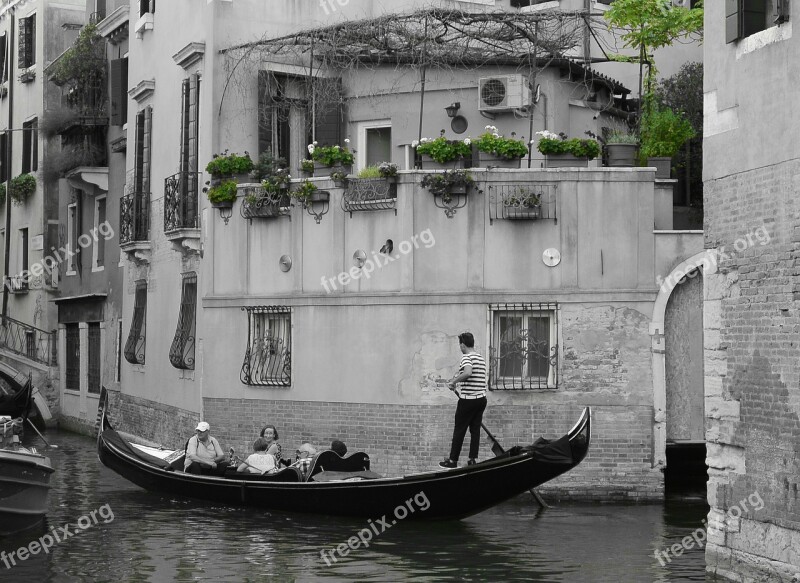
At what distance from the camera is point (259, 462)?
14641 millimetres

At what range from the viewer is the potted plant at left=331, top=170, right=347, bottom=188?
1560 cm

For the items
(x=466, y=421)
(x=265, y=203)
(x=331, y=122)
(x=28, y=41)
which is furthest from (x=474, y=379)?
(x=28, y=41)

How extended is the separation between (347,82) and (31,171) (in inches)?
500

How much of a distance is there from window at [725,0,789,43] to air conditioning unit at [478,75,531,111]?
257 inches

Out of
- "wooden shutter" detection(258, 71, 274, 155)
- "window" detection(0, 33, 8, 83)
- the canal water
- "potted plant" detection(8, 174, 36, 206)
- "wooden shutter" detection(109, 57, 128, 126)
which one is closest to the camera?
the canal water

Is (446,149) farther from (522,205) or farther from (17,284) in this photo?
(17,284)

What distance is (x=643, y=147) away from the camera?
16.4 meters

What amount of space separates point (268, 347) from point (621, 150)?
4.95 meters

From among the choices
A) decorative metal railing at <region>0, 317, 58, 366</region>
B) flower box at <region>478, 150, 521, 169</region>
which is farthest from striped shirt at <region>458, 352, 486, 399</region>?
decorative metal railing at <region>0, 317, 58, 366</region>

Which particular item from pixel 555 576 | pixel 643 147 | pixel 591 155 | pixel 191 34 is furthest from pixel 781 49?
pixel 191 34

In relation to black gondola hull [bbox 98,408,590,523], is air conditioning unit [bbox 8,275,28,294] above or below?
above

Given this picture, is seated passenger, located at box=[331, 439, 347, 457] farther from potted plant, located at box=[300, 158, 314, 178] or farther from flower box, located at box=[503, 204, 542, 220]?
potted plant, located at box=[300, 158, 314, 178]

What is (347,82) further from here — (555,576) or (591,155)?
(555,576)

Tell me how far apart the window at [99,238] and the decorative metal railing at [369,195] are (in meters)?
9.76
